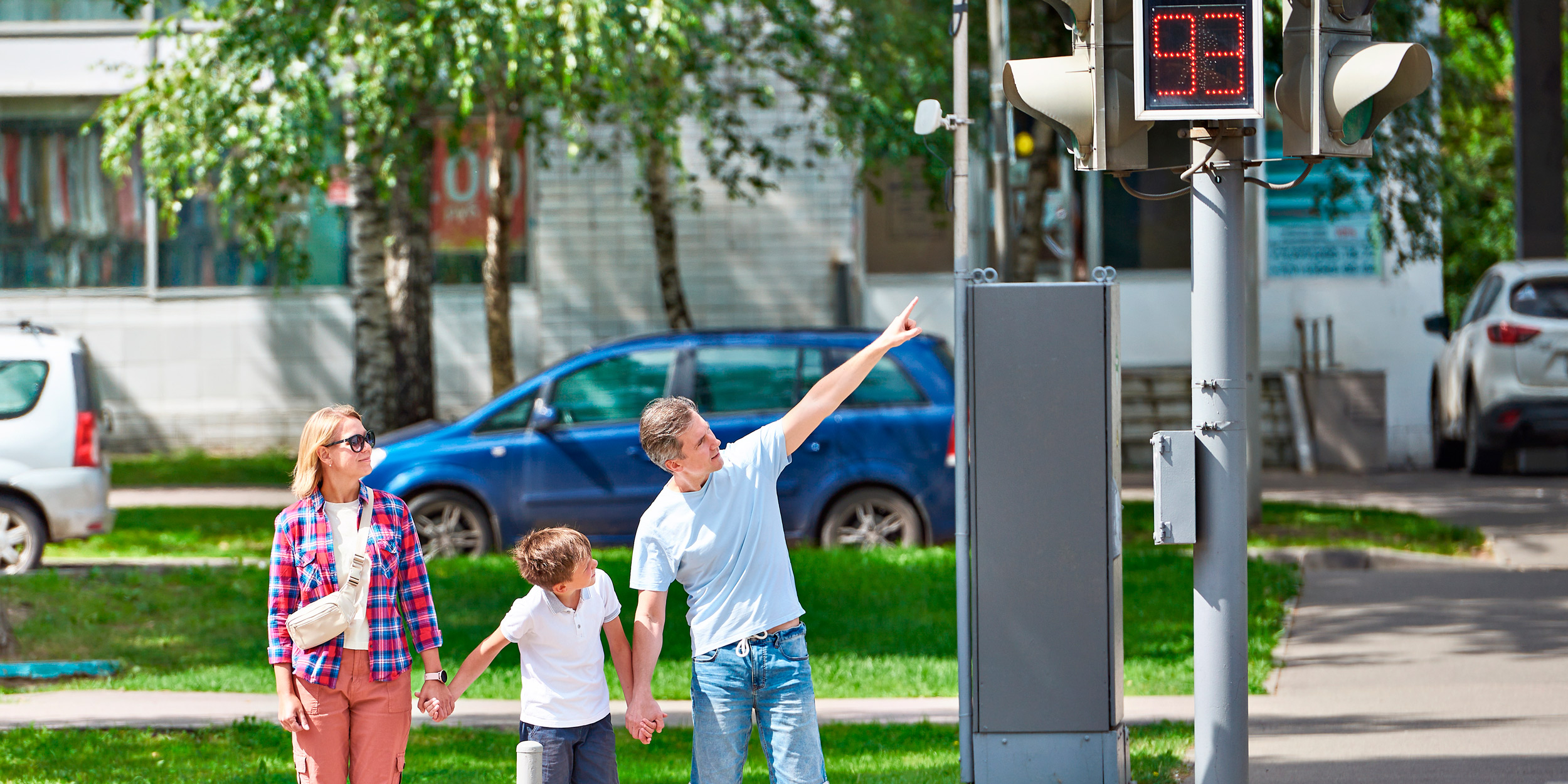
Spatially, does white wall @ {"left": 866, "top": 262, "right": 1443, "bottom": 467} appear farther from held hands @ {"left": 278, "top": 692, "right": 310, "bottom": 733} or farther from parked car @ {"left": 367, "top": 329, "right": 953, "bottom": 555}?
held hands @ {"left": 278, "top": 692, "right": 310, "bottom": 733}

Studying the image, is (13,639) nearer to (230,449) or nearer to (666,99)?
(666,99)

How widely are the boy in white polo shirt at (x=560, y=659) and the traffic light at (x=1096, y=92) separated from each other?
1879 millimetres

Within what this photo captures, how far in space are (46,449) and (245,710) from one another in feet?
15.6

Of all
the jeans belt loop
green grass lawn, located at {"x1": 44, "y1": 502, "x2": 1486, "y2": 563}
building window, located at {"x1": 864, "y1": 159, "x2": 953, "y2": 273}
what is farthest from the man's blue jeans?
building window, located at {"x1": 864, "y1": 159, "x2": 953, "y2": 273}

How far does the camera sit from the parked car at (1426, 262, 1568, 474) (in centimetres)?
1461

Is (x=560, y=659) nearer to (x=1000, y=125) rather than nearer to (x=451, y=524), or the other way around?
(x=451, y=524)

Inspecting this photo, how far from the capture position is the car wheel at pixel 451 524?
11.6 metres

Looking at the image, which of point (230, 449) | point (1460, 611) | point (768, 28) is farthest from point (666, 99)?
point (230, 449)

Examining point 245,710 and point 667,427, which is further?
point 245,710

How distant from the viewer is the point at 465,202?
69.3 ft

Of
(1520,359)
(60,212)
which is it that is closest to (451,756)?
(1520,359)

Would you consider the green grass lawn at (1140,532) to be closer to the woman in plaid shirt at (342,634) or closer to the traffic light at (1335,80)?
the traffic light at (1335,80)

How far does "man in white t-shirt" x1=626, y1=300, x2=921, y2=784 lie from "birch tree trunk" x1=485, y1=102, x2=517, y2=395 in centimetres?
1380

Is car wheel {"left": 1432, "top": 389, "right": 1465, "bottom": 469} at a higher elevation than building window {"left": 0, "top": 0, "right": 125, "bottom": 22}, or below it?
below
